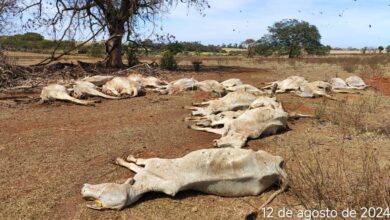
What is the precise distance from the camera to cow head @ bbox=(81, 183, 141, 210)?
397 cm

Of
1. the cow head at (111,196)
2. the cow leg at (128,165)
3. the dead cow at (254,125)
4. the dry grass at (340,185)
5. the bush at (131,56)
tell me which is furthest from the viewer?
the bush at (131,56)

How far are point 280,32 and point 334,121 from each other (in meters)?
57.4

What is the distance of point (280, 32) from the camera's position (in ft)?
208

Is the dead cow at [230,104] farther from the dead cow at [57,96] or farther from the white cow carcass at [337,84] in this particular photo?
the white cow carcass at [337,84]

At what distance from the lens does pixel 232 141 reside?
19.1ft

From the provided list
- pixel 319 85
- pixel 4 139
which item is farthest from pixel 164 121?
pixel 319 85

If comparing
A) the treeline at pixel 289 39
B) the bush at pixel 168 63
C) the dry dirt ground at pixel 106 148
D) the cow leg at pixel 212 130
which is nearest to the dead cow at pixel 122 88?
the dry dirt ground at pixel 106 148

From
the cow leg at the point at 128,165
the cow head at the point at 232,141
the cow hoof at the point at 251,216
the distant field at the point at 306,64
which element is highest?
the cow head at the point at 232,141

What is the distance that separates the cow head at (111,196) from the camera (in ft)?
13.0

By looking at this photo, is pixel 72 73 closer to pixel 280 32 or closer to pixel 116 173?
pixel 116 173

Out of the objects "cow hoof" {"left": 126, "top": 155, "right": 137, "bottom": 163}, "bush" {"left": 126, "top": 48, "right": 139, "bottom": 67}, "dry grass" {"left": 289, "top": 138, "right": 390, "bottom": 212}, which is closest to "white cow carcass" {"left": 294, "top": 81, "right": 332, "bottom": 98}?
"dry grass" {"left": 289, "top": 138, "right": 390, "bottom": 212}

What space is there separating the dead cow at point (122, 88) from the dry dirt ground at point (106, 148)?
837mm

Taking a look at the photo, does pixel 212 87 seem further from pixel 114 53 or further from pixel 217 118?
pixel 114 53

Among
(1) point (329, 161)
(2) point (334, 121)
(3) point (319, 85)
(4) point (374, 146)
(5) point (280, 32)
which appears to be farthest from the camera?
(5) point (280, 32)
